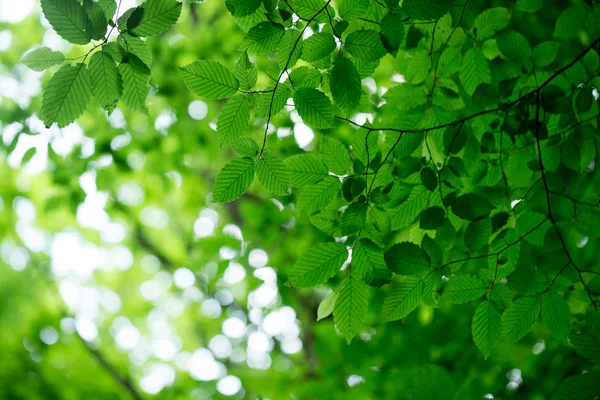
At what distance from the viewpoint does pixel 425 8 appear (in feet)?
3.64

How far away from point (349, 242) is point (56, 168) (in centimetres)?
259

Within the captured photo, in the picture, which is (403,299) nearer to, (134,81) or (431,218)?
(431,218)

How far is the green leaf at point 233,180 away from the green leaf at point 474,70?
34.2 inches

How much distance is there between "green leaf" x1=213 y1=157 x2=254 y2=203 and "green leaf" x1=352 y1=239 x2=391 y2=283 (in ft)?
1.21

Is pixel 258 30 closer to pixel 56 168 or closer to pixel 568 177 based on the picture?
pixel 568 177

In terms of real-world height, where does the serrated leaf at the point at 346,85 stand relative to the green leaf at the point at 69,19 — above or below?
below

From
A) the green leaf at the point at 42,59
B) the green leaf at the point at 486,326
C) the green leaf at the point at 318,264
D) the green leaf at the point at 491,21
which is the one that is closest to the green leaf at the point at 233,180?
the green leaf at the point at 318,264

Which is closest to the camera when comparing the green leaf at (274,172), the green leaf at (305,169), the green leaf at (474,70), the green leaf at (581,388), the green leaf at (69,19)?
the green leaf at (69,19)

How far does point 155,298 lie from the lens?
25.5 ft

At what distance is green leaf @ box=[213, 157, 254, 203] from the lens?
116 cm

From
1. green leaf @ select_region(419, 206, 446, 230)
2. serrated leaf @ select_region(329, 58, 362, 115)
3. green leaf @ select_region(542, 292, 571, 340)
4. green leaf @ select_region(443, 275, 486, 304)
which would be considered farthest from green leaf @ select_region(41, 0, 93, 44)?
green leaf @ select_region(542, 292, 571, 340)

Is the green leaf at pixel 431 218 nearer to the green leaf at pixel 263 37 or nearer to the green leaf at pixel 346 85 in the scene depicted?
the green leaf at pixel 346 85

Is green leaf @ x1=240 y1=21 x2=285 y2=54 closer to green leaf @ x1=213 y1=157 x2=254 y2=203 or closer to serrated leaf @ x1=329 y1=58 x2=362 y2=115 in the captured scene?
serrated leaf @ x1=329 y1=58 x2=362 y2=115

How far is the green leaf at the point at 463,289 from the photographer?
1.29 metres
